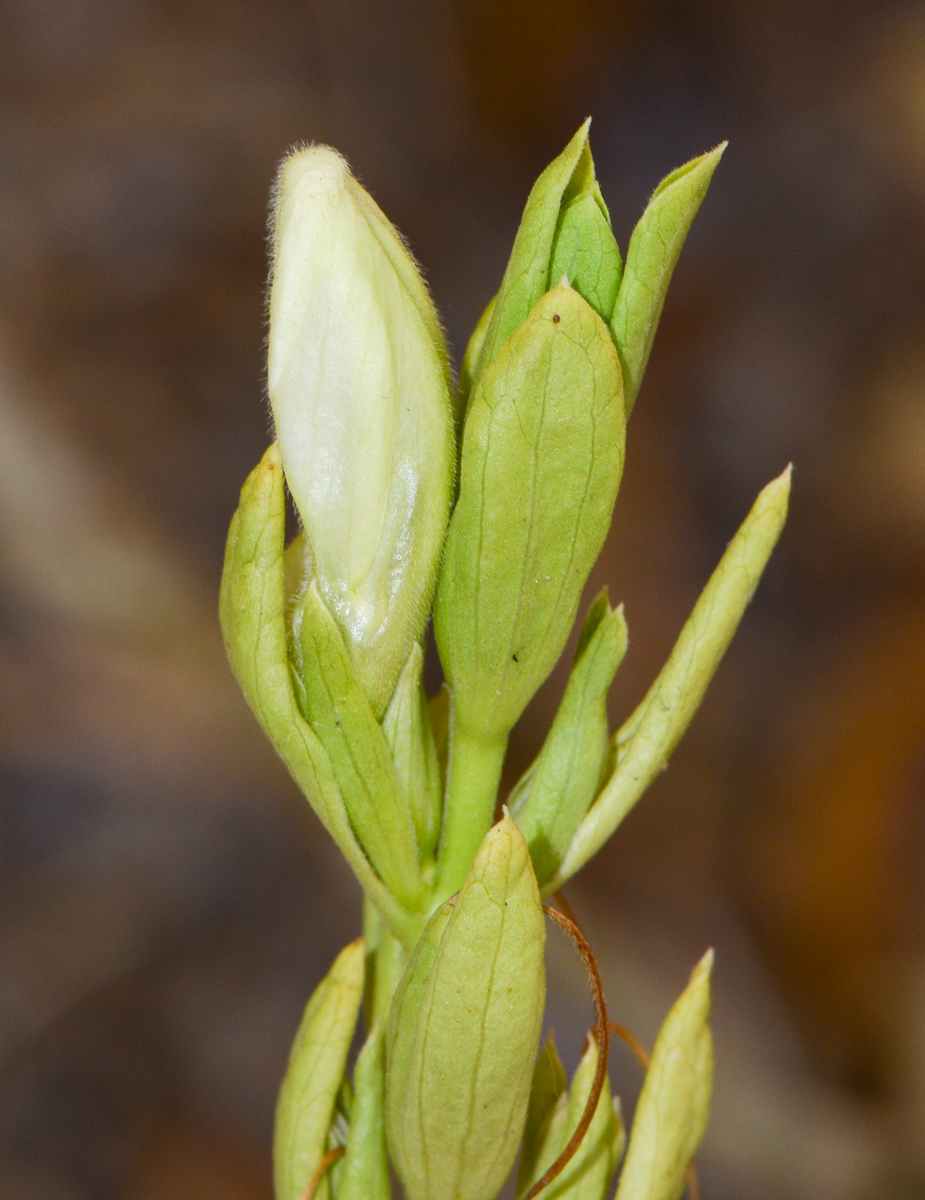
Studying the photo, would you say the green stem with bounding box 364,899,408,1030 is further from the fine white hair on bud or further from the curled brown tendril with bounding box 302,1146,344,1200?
the fine white hair on bud

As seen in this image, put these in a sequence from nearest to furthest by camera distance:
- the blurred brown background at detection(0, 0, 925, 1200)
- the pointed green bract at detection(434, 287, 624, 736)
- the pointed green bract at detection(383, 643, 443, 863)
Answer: the pointed green bract at detection(434, 287, 624, 736) → the pointed green bract at detection(383, 643, 443, 863) → the blurred brown background at detection(0, 0, 925, 1200)

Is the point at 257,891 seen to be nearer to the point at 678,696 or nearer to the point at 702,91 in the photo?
the point at 678,696

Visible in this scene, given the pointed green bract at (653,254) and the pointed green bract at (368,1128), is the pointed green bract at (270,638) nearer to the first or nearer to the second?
the pointed green bract at (368,1128)

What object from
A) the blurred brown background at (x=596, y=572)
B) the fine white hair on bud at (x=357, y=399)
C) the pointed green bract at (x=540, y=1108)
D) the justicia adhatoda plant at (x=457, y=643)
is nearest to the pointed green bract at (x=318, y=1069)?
the justicia adhatoda plant at (x=457, y=643)

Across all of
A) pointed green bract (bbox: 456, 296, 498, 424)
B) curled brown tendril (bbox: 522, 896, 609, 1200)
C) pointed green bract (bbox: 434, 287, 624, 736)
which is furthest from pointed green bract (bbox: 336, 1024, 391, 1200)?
pointed green bract (bbox: 456, 296, 498, 424)

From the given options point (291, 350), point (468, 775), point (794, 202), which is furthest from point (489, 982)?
point (794, 202)
